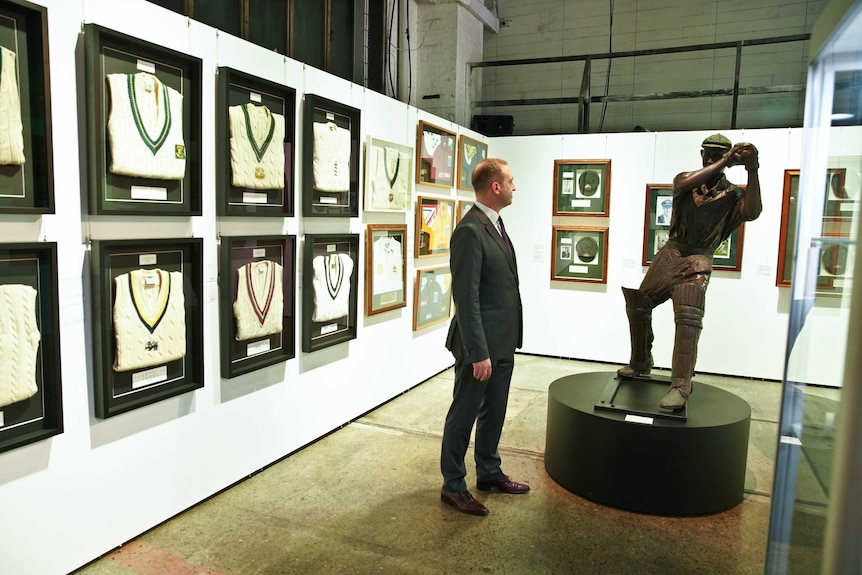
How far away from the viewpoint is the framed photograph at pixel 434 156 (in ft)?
16.5

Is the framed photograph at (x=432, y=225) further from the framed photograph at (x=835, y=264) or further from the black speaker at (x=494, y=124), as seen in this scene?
the framed photograph at (x=835, y=264)

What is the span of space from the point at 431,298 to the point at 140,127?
10.6ft

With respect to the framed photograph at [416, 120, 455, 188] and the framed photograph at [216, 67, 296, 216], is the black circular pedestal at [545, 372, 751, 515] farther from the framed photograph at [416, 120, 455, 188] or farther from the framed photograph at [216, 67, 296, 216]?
the framed photograph at [416, 120, 455, 188]

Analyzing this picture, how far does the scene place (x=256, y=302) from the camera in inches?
129

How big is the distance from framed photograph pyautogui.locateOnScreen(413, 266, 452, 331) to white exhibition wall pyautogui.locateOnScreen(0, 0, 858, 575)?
9cm

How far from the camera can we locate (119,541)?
2.65m

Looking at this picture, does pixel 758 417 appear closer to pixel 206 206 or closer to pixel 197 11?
pixel 206 206

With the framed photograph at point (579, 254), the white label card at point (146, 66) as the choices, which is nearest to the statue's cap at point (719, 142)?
the white label card at point (146, 66)

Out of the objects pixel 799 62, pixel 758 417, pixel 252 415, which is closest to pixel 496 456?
pixel 252 415

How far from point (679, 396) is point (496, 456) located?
1011 mm

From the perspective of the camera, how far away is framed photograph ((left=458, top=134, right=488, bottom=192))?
583 cm

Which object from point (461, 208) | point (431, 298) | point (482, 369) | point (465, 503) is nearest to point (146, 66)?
point (482, 369)

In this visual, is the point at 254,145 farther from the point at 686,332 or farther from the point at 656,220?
the point at 656,220

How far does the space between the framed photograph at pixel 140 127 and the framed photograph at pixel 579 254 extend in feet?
14.0
